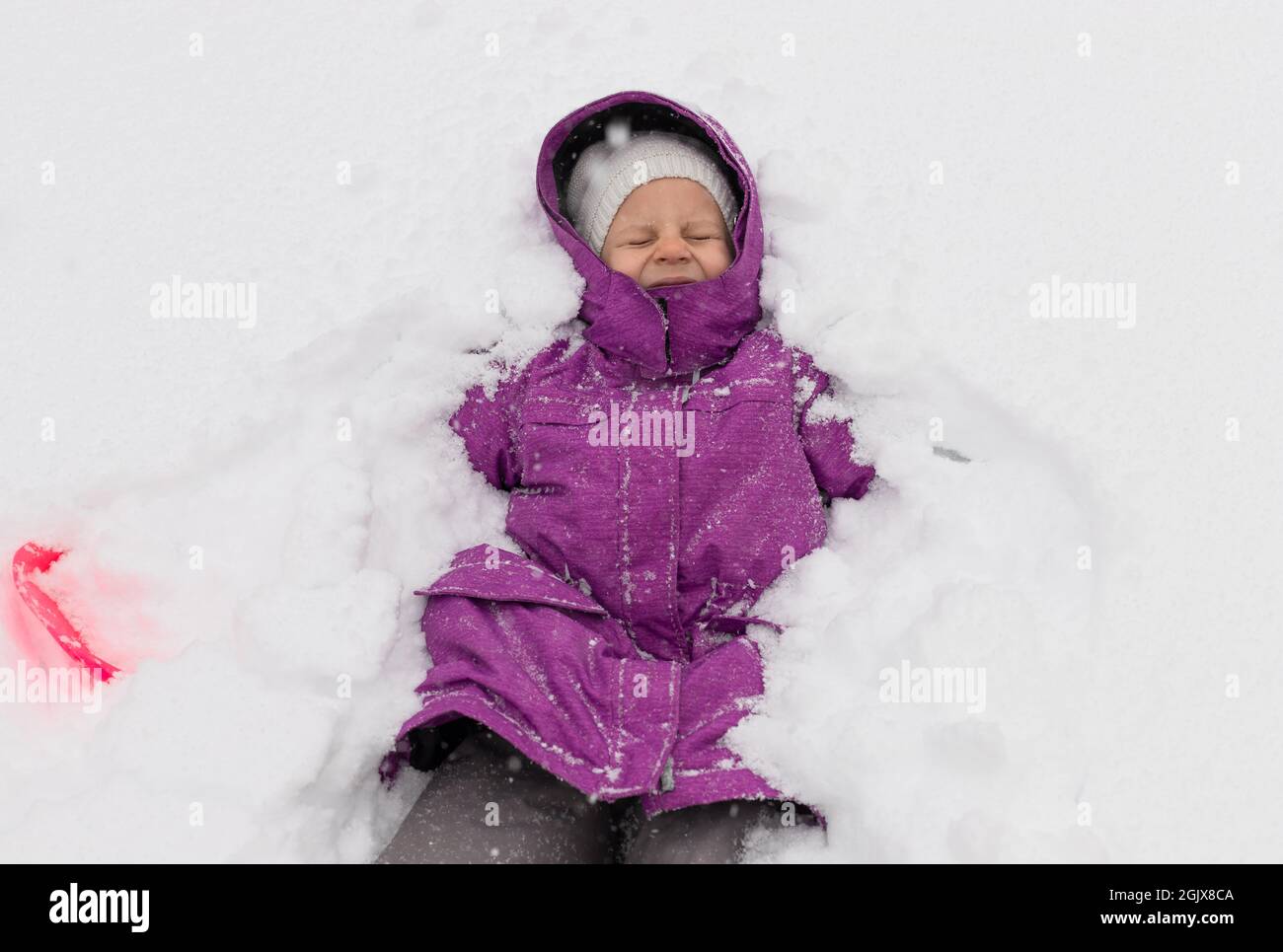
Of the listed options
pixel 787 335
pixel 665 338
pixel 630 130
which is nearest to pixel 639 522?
pixel 665 338

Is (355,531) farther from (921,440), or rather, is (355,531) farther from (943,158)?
(943,158)

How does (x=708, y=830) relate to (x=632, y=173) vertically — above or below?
below

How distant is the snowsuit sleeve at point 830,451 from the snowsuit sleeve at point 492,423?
50cm

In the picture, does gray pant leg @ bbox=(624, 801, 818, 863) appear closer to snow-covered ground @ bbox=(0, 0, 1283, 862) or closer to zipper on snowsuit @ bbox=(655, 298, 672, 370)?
snow-covered ground @ bbox=(0, 0, 1283, 862)

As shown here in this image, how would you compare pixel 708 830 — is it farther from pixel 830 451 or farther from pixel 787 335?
pixel 787 335

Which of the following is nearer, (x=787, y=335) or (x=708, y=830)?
(x=708, y=830)

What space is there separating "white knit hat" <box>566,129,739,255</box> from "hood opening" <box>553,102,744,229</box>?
0.02 metres

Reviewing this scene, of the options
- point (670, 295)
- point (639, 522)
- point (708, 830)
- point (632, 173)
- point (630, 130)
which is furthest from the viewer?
point (630, 130)

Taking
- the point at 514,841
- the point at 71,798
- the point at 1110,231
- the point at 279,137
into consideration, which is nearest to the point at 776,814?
the point at 514,841

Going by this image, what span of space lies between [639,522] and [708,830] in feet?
1.72

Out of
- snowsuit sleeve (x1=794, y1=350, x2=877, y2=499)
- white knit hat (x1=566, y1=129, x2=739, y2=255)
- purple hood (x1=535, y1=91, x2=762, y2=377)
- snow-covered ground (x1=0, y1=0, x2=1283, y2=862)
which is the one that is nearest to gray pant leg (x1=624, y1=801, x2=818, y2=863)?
snow-covered ground (x1=0, y1=0, x2=1283, y2=862)

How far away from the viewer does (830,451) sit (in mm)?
1945

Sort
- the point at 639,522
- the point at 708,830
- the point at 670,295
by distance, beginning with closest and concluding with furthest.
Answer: the point at 708,830, the point at 639,522, the point at 670,295

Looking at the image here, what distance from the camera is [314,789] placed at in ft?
Answer: 5.26
